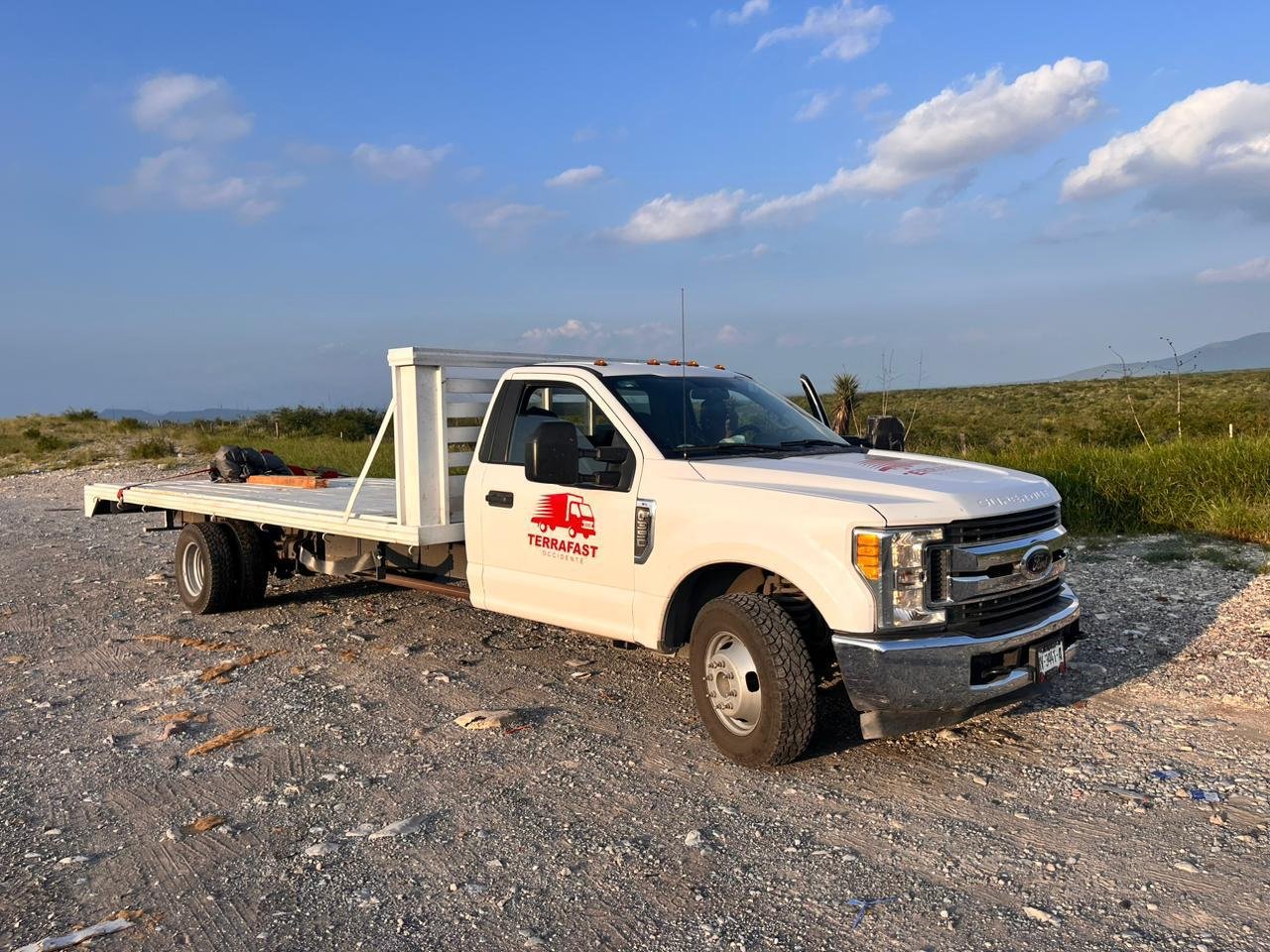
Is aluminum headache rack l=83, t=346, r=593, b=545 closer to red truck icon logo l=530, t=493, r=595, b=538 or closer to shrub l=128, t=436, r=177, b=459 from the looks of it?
red truck icon logo l=530, t=493, r=595, b=538

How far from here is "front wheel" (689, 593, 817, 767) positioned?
14.9ft

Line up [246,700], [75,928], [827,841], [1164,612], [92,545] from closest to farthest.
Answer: [75,928] → [827,841] → [246,700] → [1164,612] → [92,545]

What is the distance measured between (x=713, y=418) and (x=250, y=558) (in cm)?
449

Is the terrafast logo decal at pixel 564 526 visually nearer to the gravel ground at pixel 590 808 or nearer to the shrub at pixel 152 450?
the gravel ground at pixel 590 808

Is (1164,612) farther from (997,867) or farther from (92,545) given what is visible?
(92,545)

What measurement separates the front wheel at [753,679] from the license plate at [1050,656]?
3.60ft

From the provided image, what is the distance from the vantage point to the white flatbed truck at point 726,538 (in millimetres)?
4402

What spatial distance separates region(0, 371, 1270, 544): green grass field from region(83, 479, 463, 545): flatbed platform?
6829mm

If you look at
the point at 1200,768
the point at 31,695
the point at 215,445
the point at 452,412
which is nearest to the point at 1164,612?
the point at 1200,768

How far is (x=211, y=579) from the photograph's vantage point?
8.16m

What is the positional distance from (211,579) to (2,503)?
40.2ft

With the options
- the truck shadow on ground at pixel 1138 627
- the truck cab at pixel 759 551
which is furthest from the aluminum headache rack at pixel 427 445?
the truck shadow on ground at pixel 1138 627

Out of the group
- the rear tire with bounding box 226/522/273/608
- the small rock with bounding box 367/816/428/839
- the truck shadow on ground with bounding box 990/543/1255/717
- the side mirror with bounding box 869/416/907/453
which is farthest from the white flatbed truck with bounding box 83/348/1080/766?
the small rock with bounding box 367/816/428/839

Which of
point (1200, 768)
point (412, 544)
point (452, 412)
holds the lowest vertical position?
point (1200, 768)
